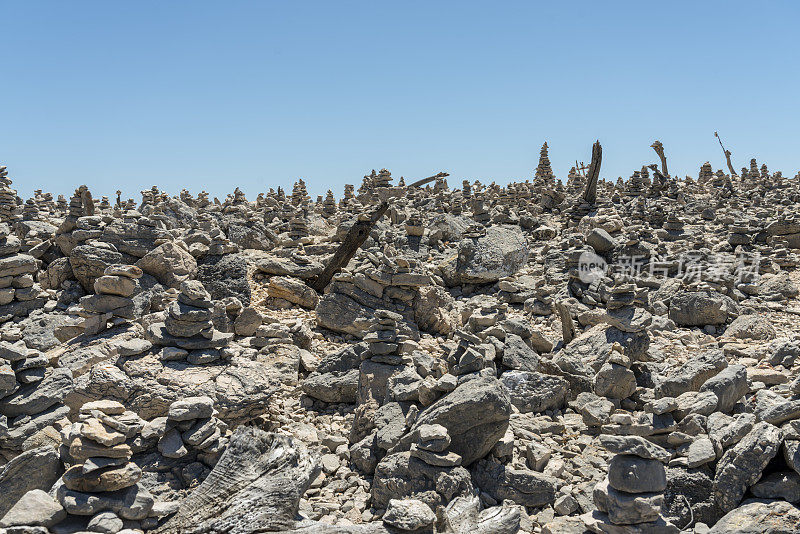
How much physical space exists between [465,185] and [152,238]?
24777 mm

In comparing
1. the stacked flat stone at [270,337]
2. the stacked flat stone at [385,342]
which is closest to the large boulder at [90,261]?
the stacked flat stone at [270,337]

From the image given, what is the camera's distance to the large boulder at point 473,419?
8.12 meters

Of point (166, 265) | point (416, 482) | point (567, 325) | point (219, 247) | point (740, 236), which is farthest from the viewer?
point (740, 236)

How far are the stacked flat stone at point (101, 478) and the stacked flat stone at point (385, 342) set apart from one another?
527 cm

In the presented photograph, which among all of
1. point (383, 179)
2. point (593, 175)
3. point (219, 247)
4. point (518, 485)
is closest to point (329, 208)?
point (383, 179)

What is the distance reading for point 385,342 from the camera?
36.9ft

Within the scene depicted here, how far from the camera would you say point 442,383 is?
8727 millimetres

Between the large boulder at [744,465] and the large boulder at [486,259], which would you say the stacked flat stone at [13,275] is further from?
the large boulder at [744,465]

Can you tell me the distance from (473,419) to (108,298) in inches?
354

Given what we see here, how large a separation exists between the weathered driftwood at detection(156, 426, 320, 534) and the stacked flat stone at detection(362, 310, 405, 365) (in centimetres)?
403

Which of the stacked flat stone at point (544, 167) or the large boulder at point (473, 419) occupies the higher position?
the stacked flat stone at point (544, 167)

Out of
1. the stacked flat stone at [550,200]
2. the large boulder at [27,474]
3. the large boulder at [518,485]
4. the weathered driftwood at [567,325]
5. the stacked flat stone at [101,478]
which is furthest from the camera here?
the stacked flat stone at [550,200]

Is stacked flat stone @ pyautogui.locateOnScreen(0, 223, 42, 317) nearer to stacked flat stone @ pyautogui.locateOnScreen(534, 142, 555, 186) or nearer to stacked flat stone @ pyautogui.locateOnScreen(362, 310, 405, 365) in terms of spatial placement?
stacked flat stone @ pyautogui.locateOnScreen(362, 310, 405, 365)

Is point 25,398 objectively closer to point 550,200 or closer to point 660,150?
point 550,200
